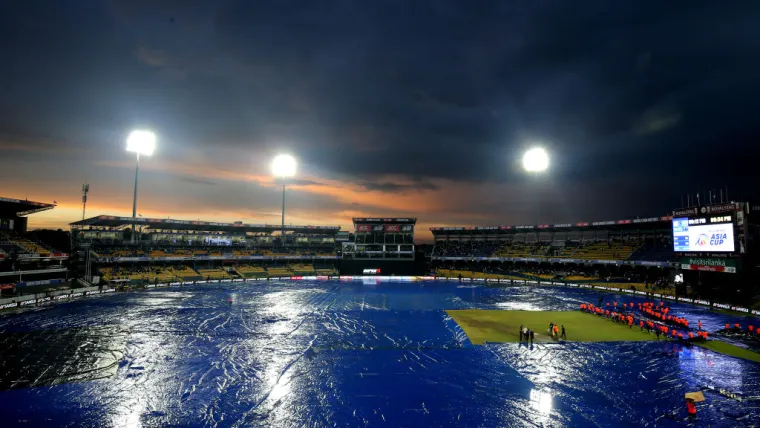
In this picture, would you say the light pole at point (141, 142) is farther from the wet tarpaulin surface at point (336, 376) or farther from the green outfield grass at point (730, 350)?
the green outfield grass at point (730, 350)

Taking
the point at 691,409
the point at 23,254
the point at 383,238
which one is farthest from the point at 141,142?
the point at 691,409

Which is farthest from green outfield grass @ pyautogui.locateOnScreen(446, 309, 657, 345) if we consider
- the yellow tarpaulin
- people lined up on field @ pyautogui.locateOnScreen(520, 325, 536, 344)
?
the yellow tarpaulin

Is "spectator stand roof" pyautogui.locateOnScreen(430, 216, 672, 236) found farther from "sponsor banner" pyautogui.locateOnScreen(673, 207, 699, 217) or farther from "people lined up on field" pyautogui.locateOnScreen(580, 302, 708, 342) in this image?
"people lined up on field" pyautogui.locateOnScreen(580, 302, 708, 342)

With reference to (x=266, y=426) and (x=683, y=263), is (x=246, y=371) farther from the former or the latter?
(x=683, y=263)

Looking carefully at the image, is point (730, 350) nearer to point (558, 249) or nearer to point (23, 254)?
point (558, 249)

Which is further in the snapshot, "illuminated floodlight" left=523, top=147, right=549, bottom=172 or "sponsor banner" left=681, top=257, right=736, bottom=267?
"illuminated floodlight" left=523, top=147, right=549, bottom=172
